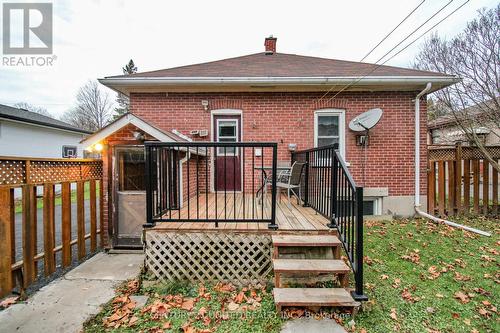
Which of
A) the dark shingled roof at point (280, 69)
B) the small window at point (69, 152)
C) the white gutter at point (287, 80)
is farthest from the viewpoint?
the small window at point (69, 152)

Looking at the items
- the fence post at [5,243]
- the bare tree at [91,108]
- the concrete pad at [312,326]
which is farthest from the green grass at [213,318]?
the bare tree at [91,108]

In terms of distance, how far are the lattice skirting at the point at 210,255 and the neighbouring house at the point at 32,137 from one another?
855cm

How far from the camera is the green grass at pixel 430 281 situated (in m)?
2.37

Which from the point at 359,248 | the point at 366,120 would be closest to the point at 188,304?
the point at 359,248

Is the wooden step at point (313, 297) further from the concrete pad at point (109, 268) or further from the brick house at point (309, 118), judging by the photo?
the brick house at point (309, 118)

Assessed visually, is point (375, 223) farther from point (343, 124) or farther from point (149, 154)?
point (149, 154)

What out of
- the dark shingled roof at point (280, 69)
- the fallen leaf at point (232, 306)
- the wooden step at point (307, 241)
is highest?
the dark shingled roof at point (280, 69)

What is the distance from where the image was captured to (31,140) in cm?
1073

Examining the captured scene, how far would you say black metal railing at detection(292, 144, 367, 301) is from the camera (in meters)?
2.48

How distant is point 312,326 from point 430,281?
191cm

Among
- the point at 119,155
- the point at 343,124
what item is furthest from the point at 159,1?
the point at 343,124

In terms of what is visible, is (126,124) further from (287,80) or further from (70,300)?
(287,80)

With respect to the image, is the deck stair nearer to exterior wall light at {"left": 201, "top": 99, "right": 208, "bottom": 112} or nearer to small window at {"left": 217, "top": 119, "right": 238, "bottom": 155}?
small window at {"left": 217, "top": 119, "right": 238, "bottom": 155}

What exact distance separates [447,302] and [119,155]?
5.21 metres
